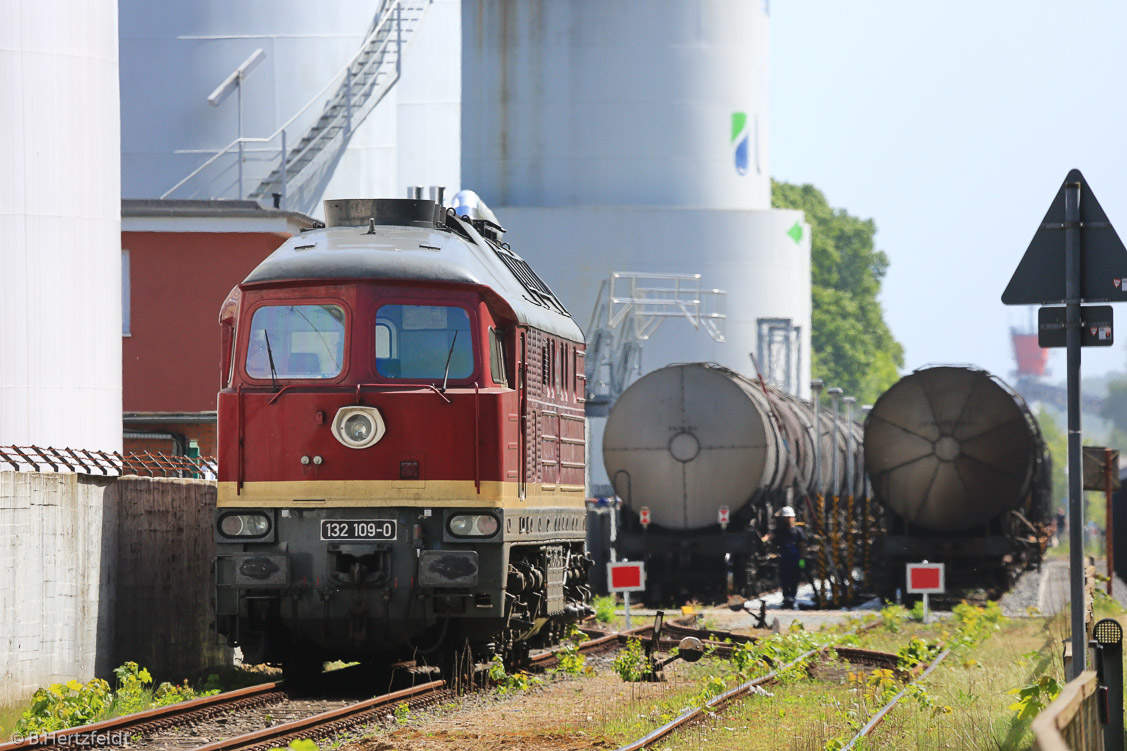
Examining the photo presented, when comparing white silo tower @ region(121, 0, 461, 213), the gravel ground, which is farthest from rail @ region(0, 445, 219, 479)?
the gravel ground

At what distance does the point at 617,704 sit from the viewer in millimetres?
13125

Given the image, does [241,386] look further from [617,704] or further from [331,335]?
[617,704]

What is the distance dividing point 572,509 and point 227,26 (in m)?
15.8

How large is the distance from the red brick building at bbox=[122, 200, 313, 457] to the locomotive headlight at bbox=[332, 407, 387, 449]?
462 inches

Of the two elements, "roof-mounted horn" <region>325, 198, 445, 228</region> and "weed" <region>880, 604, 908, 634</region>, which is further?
"weed" <region>880, 604, 908, 634</region>

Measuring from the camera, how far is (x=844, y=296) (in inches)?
3767

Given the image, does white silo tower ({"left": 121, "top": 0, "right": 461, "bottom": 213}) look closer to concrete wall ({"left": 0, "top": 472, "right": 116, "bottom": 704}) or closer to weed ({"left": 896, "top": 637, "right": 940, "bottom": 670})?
weed ({"left": 896, "top": 637, "right": 940, "bottom": 670})

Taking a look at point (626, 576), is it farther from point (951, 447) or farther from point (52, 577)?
point (52, 577)

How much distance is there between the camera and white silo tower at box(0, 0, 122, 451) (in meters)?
16.6

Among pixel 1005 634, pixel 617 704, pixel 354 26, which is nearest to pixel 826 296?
pixel 354 26

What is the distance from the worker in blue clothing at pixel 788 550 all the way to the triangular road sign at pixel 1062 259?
1770cm

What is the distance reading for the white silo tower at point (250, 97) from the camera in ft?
94.2

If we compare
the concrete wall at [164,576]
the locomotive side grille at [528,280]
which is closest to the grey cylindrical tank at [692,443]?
the locomotive side grille at [528,280]

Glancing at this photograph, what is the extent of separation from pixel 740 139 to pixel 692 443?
3244 centimetres
